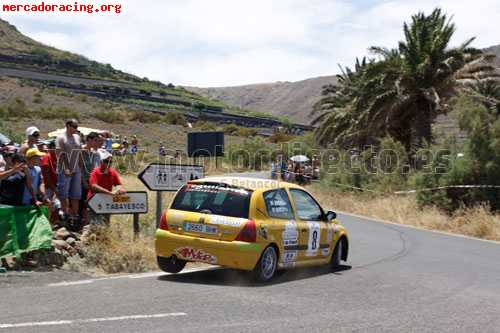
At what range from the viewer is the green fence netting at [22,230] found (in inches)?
414

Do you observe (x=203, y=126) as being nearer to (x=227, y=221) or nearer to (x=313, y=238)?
(x=313, y=238)

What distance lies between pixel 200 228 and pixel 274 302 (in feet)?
6.55

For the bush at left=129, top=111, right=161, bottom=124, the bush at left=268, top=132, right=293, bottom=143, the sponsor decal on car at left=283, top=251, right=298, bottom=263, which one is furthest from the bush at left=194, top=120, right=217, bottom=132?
the sponsor decal on car at left=283, top=251, right=298, bottom=263

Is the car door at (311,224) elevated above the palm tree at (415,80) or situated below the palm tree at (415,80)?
below

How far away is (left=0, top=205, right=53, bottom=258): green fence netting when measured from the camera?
10.5 m

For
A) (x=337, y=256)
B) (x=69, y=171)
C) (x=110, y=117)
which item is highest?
(x=110, y=117)

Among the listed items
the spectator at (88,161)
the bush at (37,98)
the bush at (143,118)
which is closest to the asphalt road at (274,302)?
the spectator at (88,161)

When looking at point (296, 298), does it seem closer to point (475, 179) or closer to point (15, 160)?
point (15, 160)

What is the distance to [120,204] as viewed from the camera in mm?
12750

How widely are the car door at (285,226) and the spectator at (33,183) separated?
3532 millimetres

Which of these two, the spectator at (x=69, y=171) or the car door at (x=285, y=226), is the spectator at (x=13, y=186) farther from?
the car door at (x=285, y=226)

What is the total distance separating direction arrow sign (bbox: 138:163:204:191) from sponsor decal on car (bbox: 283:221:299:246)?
343cm

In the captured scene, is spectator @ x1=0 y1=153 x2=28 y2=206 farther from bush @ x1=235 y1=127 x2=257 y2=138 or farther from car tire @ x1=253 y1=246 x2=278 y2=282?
bush @ x1=235 y1=127 x2=257 y2=138

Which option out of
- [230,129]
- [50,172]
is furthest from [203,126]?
[50,172]
